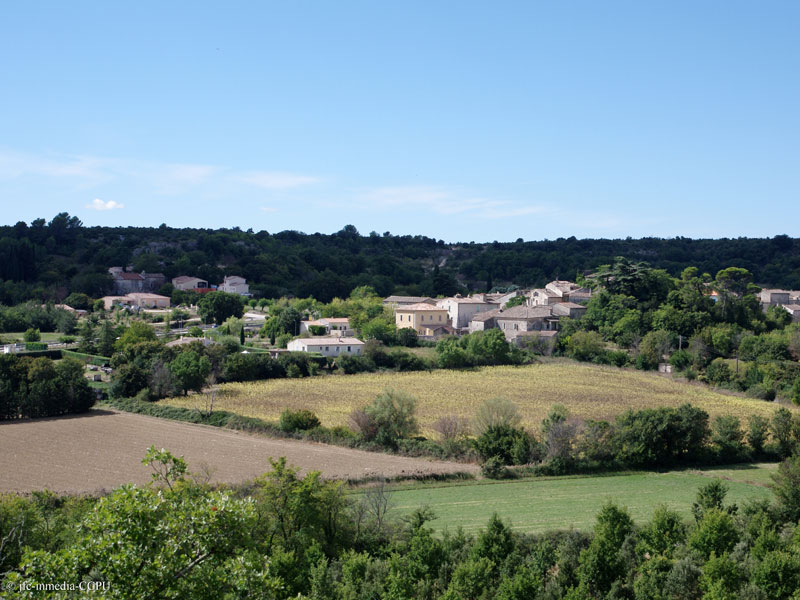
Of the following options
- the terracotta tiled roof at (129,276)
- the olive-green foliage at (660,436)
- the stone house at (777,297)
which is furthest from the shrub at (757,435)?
the terracotta tiled roof at (129,276)

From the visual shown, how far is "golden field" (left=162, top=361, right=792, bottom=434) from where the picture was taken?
34.1 meters

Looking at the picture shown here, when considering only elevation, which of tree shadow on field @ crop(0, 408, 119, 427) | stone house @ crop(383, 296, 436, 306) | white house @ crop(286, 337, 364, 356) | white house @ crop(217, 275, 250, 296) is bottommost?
tree shadow on field @ crop(0, 408, 119, 427)

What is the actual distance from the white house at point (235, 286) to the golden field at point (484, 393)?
43.1 metres

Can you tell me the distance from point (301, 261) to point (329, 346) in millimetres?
54324

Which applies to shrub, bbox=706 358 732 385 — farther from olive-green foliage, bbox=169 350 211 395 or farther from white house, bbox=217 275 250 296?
white house, bbox=217 275 250 296

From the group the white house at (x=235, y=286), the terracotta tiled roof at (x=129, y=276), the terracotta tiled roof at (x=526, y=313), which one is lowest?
the terracotta tiled roof at (x=526, y=313)

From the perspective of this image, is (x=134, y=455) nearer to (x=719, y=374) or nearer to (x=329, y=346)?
(x=329, y=346)

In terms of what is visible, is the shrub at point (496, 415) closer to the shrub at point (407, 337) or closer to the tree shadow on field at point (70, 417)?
the tree shadow on field at point (70, 417)

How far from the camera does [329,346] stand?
4753cm

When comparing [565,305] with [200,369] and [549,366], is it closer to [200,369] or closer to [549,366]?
→ [549,366]

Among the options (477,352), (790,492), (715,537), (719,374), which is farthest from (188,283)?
(715,537)

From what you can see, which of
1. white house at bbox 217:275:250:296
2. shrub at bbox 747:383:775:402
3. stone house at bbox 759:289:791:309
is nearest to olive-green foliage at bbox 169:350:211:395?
shrub at bbox 747:383:775:402

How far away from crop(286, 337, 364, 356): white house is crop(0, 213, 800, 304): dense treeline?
106ft

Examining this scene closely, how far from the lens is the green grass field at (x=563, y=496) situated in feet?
63.5
